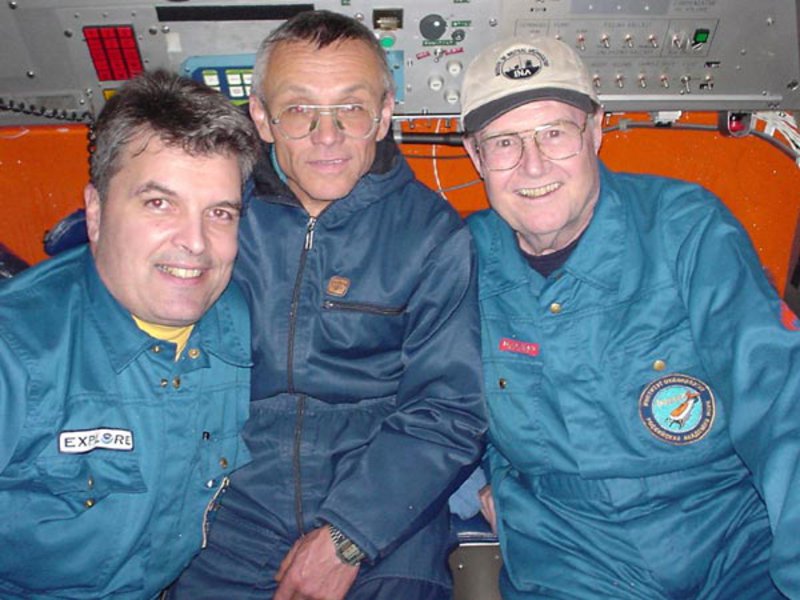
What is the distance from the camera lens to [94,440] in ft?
4.41

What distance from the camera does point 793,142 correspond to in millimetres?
2246

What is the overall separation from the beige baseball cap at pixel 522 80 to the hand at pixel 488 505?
36.6 inches

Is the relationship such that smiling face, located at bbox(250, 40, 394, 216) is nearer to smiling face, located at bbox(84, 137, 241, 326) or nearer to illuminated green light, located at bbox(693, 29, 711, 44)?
smiling face, located at bbox(84, 137, 241, 326)

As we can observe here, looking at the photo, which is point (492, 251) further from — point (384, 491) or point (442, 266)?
point (384, 491)

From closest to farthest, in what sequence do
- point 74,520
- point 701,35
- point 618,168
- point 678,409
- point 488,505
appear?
point 74,520, point 678,409, point 488,505, point 701,35, point 618,168

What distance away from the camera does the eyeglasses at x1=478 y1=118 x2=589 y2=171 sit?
1.54m

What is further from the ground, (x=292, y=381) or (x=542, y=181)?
(x=542, y=181)

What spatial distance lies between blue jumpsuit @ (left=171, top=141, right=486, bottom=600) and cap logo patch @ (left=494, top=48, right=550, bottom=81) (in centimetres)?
36

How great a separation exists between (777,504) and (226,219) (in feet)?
3.99

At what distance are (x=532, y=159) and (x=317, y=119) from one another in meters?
0.53

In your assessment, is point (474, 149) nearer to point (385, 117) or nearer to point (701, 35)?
point (385, 117)

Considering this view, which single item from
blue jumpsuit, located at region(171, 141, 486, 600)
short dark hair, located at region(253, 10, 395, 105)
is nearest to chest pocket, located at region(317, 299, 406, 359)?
blue jumpsuit, located at region(171, 141, 486, 600)

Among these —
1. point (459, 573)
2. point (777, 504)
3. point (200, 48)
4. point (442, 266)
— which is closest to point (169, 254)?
point (442, 266)

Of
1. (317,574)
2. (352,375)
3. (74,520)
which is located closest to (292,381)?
(352,375)
